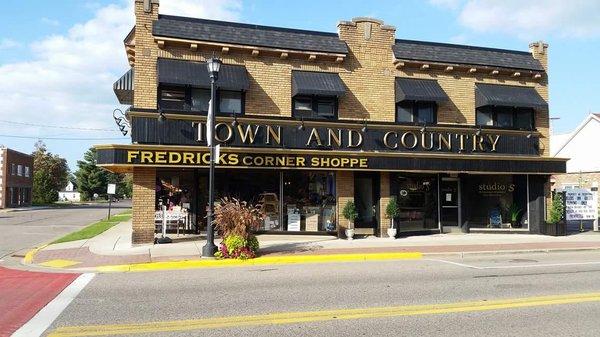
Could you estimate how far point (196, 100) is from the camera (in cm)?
1661

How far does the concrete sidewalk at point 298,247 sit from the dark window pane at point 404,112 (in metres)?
4.29

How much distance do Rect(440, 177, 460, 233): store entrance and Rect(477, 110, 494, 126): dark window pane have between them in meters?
2.40

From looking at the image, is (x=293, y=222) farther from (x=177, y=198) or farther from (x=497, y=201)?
(x=497, y=201)

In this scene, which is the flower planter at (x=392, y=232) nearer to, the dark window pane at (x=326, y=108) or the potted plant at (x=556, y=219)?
the dark window pane at (x=326, y=108)

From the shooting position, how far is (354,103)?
714 inches

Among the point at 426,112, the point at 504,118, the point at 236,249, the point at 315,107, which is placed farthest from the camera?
the point at 504,118

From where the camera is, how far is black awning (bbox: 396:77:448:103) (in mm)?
18094

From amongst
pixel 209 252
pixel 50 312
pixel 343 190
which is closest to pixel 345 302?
pixel 50 312

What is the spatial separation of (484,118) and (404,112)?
133 inches

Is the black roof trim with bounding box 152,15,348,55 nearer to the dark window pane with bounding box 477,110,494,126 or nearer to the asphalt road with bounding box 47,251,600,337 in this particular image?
the dark window pane with bounding box 477,110,494,126

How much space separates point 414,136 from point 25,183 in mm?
62480

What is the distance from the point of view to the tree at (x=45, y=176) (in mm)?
71312

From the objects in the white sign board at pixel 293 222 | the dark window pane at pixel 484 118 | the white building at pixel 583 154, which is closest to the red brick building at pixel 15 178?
the white sign board at pixel 293 222

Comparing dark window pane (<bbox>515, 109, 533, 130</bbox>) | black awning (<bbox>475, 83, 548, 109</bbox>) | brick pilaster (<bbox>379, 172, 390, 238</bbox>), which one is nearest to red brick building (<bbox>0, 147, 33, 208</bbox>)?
brick pilaster (<bbox>379, 172, 390, 238</bbox>)
